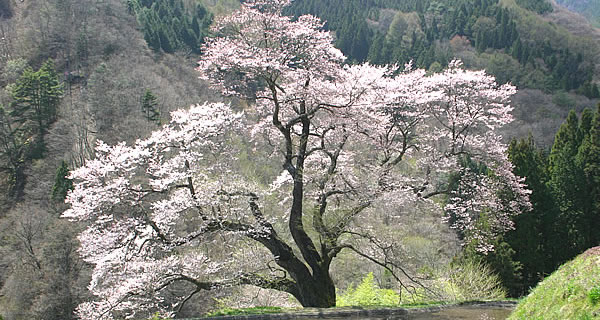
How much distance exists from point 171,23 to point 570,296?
5582 cm

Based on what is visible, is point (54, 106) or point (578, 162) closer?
point (578, 162)

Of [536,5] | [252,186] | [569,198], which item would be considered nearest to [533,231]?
[569,198]

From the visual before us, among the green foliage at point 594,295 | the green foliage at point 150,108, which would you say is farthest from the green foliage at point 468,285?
the green foliage at point 150,108

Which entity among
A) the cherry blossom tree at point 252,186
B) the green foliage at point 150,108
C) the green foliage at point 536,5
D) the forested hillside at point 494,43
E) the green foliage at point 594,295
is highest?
the green foliage at point 536,5

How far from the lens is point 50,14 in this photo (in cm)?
4309

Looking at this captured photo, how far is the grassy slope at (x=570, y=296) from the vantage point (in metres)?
3.45

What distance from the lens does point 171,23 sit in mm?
53781

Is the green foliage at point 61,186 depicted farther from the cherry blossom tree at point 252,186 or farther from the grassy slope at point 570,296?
the grassy slope at point 570,296

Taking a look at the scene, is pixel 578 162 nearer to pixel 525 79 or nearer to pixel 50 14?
pixel 525 79

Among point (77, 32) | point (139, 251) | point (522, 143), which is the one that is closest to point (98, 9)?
point (77, 32)

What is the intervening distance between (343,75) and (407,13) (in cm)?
6367

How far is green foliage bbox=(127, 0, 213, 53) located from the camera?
48.9 m

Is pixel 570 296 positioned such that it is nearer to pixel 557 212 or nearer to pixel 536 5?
pixel 557 212

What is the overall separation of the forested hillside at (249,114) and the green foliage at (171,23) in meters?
0.19
